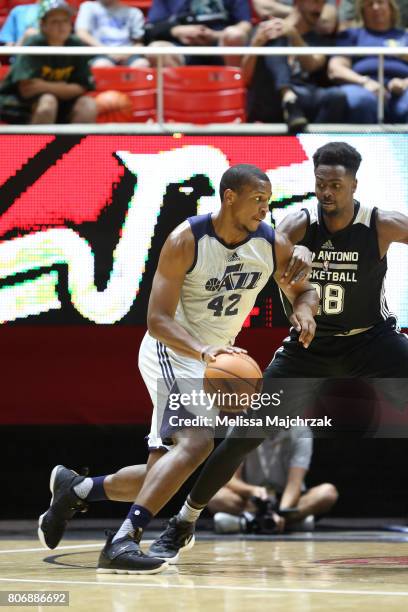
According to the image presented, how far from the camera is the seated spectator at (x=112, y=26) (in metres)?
10.0

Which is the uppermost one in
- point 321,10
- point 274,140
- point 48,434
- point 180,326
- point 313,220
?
point 321,10

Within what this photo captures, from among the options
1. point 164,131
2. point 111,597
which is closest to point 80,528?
point 164,131

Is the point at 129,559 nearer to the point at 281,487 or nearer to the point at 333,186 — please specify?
the point at 333,186

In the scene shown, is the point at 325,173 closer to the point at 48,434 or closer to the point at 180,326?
the point at 180,326

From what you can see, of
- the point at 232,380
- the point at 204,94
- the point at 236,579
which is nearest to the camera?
the point at 232,380

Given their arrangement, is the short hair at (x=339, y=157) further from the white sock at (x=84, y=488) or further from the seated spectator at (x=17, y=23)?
the seated spectator at (x=17, y=23)

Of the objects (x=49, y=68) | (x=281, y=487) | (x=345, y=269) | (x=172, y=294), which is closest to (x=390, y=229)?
(x=345, y=269)

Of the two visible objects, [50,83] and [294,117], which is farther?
[50,83]

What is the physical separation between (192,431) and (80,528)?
392 cm

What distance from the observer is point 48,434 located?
386 inches

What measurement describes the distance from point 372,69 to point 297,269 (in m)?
4.11

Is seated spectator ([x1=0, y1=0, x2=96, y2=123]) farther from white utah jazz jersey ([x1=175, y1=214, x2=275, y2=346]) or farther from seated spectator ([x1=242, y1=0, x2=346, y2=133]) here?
white utah jazz jersey ([x1=175, y1=214, x2=275, y2=346])

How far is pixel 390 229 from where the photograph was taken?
6477 mm

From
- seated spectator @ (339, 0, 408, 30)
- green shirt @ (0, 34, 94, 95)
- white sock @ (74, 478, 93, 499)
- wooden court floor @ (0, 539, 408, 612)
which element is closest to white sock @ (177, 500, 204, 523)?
wooden court floor @ (0, 539, 408, 612)
